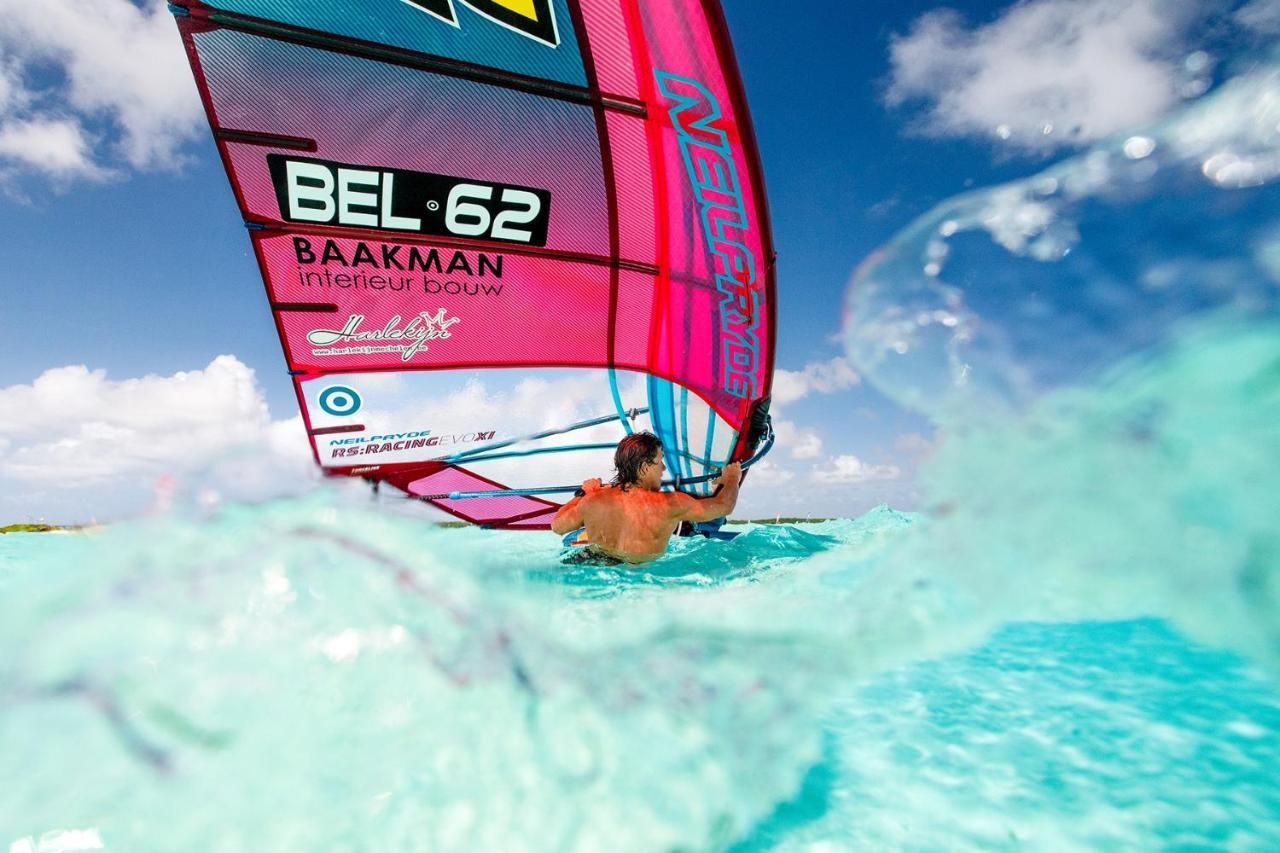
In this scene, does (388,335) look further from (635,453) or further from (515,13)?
(635,453)

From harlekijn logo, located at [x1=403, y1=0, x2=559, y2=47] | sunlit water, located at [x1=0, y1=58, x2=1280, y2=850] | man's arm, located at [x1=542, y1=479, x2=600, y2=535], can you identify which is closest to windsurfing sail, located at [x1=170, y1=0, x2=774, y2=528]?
harlekijn logo, located at [x1=403, y1=0, x2=559, y2=47]

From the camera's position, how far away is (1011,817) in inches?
58.2

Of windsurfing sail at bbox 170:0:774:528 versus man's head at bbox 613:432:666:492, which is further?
windsurfing sail at bbox 170:0:774:528

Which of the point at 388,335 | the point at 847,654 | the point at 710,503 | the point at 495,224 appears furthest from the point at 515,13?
the point at 847,654

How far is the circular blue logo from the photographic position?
569 centimetres

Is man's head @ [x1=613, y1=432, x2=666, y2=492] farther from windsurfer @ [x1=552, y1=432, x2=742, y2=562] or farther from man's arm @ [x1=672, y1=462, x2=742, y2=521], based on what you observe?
man's arm @ [x1=672, y1=462, x2=742, y2=521]

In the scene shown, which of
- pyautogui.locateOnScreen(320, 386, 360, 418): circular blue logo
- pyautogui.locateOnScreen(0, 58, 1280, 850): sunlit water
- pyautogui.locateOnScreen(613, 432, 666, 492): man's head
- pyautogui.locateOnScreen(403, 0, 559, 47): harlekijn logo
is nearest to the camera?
pyautogui.locateOnScreen(0, 58, 1280, 850): sunlit water

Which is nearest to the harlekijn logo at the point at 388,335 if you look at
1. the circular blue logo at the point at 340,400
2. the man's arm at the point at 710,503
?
the circular blue logo at the point at 340,400

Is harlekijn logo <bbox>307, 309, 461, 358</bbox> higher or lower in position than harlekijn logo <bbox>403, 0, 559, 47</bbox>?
lower

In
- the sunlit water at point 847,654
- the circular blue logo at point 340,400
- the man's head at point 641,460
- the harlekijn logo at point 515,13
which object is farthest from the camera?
the circular blue logo at point 340,400

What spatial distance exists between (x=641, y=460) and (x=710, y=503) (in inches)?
21.4

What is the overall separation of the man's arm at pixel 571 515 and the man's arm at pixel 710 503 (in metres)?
0.58

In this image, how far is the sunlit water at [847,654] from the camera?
1.46 meters

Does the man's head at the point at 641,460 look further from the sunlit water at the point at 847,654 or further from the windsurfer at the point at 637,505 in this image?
the sunlit water at the point at 847,654
